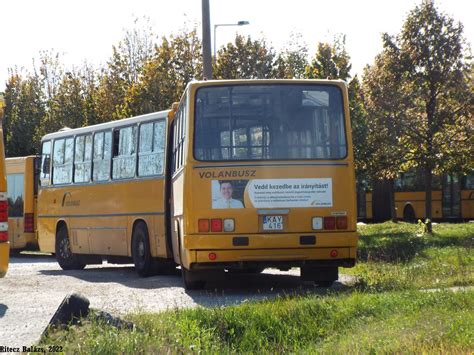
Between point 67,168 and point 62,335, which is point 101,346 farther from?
point 67,168

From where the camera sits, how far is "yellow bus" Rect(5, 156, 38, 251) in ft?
102

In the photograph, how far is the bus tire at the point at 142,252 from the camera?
67.3 feet

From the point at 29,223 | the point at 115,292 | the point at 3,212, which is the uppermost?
the point at 3,212

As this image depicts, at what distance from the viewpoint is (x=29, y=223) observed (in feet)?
103

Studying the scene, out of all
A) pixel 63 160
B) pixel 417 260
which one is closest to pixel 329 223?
pixel 417 260

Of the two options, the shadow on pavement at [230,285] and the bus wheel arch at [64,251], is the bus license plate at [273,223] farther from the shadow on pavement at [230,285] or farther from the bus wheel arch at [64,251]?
the bus wheel arch at [64,251]

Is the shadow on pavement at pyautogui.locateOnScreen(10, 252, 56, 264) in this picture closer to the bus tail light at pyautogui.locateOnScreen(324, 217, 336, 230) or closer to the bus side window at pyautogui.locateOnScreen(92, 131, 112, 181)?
the bus side window at pyautogui.locateOnScreen(92, 131, 112, 181)

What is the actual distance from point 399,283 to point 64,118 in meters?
39.0

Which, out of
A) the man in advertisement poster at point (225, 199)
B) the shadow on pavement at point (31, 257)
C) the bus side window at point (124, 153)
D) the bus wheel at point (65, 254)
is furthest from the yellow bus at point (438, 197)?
the man in advertisement poster at point (225, 199)

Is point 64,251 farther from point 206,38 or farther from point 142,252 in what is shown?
point 206,38

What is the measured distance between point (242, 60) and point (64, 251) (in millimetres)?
18089

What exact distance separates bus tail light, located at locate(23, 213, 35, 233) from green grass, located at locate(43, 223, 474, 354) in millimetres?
16883

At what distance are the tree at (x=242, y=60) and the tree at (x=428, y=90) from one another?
1140 cm

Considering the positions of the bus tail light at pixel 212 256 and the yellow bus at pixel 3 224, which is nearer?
the yellow bus at pixel 3 224
